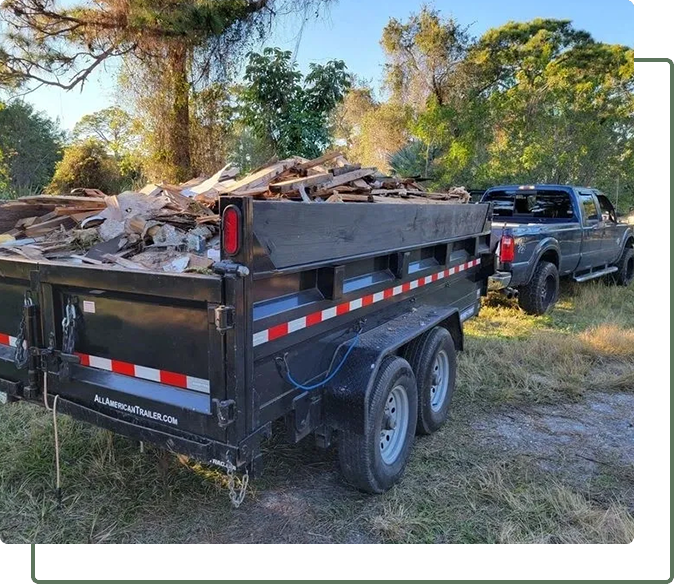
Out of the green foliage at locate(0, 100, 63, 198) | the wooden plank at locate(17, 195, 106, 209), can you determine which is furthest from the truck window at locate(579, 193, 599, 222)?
the green foliage at locate(0, 100, 63, 198)

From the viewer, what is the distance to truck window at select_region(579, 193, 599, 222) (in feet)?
26.7

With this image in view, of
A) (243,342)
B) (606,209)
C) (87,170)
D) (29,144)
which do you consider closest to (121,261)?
(243,342)

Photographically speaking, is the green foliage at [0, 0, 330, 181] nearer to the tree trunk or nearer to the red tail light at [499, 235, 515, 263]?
the tree trunk

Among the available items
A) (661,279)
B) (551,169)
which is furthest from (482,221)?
(551,169)

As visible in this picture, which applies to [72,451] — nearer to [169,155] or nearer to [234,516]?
[234,516]

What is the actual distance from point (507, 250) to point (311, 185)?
12.8 feet

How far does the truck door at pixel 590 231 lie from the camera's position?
814 cm

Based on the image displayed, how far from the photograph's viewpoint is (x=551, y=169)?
14.1 m

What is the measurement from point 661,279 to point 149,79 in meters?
11.7

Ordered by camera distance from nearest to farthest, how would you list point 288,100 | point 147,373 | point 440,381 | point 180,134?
point 147,373, point 440,381, point 288,100, point 180,134

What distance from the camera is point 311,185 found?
3.47 meters

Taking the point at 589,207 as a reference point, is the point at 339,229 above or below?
below

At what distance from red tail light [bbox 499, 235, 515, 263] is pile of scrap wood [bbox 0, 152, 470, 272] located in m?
2.92

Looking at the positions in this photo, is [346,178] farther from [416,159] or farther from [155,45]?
[416,159]
